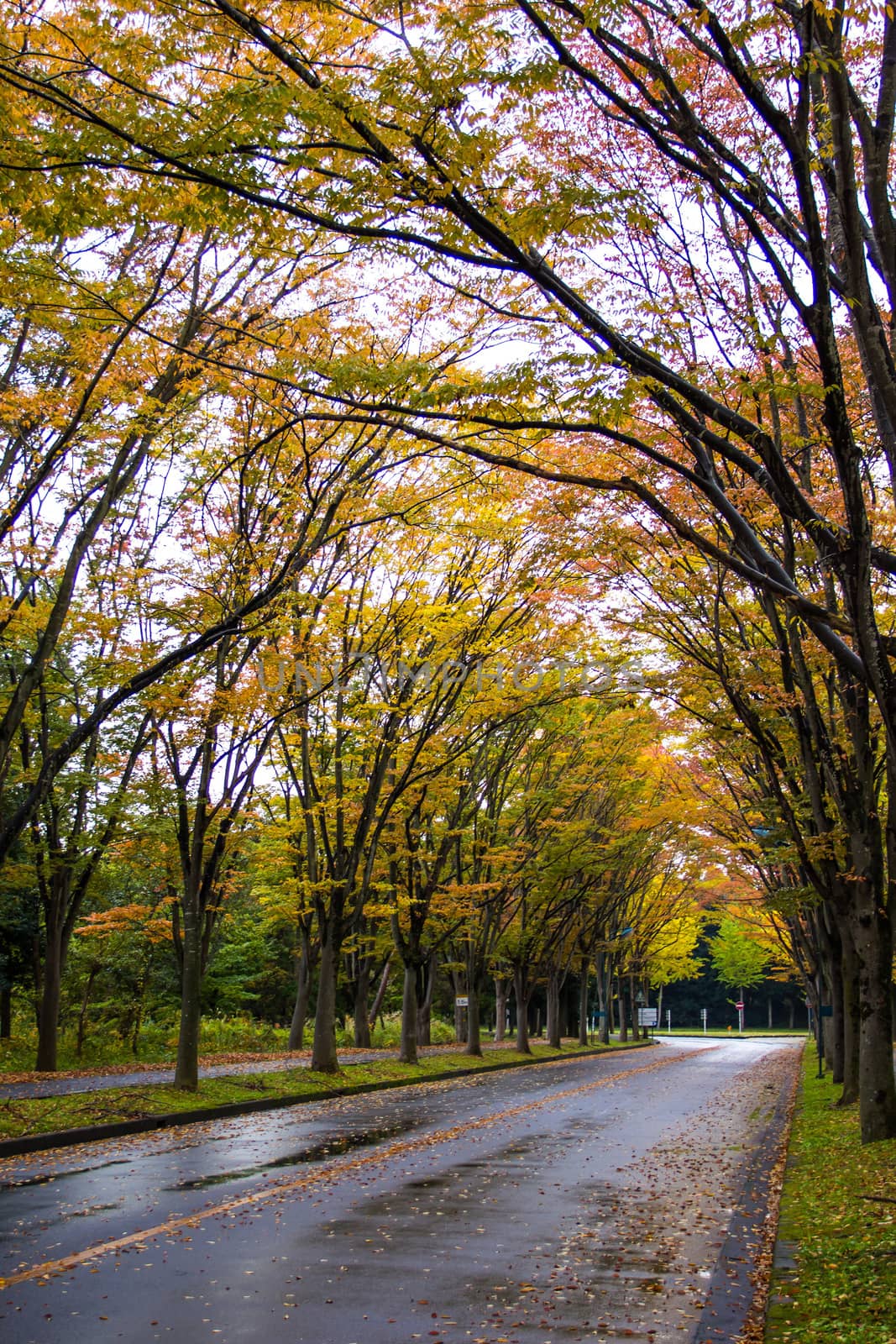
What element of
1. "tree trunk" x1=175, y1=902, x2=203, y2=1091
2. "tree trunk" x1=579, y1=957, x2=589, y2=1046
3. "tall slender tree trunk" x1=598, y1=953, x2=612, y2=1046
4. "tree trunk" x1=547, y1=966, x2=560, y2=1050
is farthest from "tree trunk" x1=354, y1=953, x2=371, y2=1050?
"tall slender tree trunk" x1=598, y1=953, x2=612, y2=1046

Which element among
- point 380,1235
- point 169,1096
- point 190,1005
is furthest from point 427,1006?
point 380,1235

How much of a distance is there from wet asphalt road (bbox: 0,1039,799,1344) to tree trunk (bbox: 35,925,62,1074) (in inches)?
290

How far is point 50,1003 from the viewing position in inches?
797

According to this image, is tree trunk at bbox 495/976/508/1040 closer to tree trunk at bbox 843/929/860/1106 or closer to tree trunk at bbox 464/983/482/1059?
tree trunk at bbox 464/983/482/1059

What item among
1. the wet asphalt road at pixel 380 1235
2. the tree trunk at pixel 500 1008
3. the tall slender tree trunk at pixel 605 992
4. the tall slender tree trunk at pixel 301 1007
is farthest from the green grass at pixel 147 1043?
the wet asphalt road at pixel 380 1235

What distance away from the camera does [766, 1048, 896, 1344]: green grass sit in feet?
16.3

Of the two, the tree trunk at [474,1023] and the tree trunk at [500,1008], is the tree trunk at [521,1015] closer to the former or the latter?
the tree trunk at [474,1023]

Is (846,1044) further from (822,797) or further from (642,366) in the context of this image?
(642,366)

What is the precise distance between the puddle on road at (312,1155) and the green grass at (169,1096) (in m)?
2.67

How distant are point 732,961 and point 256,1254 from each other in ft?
269

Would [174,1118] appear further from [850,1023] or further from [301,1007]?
[301,1007]

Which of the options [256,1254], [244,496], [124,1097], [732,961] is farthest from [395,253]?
[732,961]

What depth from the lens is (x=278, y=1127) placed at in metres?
13.4

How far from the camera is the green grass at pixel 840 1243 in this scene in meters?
4.97
